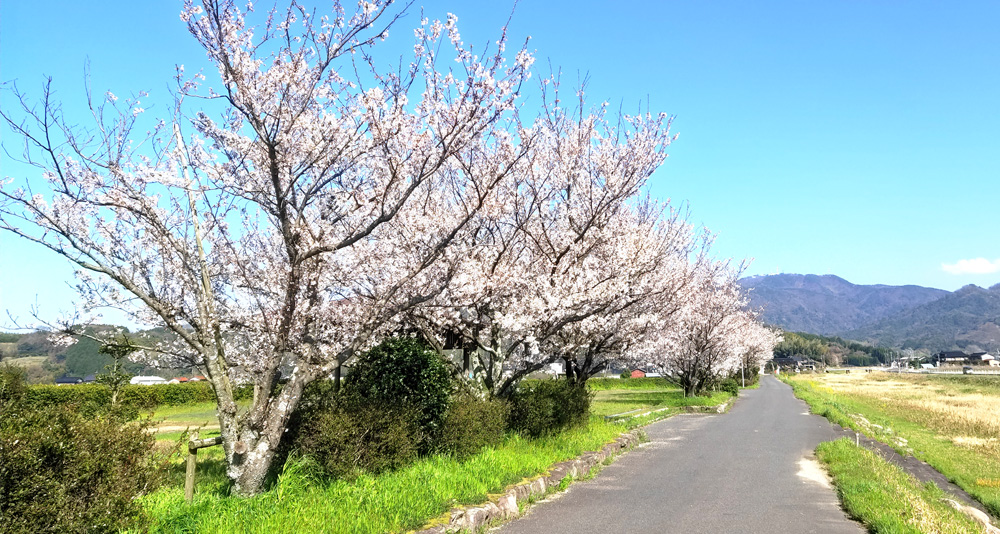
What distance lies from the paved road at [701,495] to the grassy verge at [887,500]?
0.29 meters

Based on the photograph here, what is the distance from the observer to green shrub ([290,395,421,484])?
855 cm

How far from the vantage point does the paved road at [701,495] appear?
851 centimetres

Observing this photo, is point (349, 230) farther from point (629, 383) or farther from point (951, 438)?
point (629, 383)

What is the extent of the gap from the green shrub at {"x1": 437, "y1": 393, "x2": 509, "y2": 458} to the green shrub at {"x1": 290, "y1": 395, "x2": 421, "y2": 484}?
→ 2.63 feet

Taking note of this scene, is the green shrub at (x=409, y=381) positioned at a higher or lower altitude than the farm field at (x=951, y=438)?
higher

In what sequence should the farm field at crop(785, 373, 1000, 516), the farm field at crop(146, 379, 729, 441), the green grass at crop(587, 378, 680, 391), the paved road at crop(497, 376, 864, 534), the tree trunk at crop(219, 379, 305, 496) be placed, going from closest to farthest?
the tree trunk at crop(219, 379, 305, 496), the paved road at crop(497, 376, 864, 534), the farm field at crop(785, 373, 1000, 516), the farm field at crop(146, 379, 729, 441), the green grass at crop(587, 378, 680, 391)

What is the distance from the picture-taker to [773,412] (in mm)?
31188

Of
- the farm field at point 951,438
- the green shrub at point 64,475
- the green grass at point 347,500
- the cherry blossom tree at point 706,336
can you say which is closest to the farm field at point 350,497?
the green grass at point 347,500

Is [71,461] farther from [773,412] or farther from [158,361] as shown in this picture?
[773,412]

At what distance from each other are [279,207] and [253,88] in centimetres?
143

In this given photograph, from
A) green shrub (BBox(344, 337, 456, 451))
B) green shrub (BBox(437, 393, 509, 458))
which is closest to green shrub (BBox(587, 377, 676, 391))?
green shrub (BBox(437, 393, 509, 458))

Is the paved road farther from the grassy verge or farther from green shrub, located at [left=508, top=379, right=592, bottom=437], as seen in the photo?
A: green shrub, located at [left=508, top=379, right=592, bottom=437]

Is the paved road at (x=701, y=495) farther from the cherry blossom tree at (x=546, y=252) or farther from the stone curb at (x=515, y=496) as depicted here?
the cherry blossom tree at (x=546, y=252)

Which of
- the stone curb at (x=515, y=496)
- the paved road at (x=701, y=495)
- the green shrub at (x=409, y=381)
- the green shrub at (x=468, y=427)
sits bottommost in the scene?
the paved road at (x=701, y=495)
